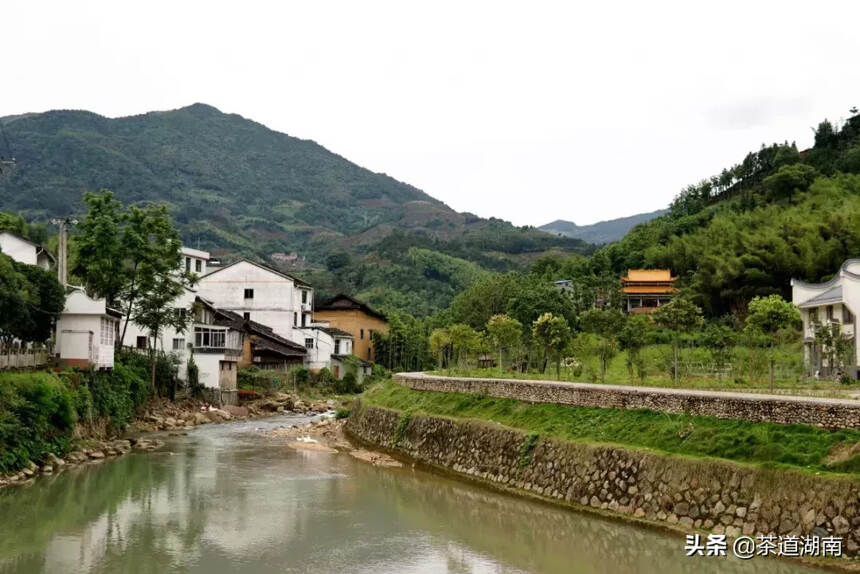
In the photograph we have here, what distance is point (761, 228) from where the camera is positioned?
6662 centimetres

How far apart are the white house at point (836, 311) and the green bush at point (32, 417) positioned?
A: 101ft

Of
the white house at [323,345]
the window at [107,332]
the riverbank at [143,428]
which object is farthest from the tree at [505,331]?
the white house at [323,345]

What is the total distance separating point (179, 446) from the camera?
37000 millimetres

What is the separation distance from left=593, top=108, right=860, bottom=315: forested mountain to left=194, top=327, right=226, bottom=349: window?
34912 millimetres

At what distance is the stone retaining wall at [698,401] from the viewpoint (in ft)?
59.2

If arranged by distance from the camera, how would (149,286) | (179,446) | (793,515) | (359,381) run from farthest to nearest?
(359,381) → (149,286) → (179,446) → (793,515)

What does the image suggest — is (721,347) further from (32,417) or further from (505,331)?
(32,417)

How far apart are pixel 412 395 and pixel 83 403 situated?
14912 millimetres

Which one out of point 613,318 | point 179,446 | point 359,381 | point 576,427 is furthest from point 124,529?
point 359,381

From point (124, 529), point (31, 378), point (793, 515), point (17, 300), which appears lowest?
point (124, 529)

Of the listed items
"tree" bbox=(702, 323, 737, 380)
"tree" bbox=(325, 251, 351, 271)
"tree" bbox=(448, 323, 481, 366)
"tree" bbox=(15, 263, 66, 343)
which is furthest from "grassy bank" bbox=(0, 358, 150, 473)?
"tree" bbox=(325, 251, 351, 271)

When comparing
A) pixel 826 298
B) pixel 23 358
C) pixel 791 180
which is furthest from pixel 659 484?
pixel 791 180

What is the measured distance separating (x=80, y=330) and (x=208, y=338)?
19.0 meters

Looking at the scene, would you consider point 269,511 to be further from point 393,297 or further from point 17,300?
point 393,297
